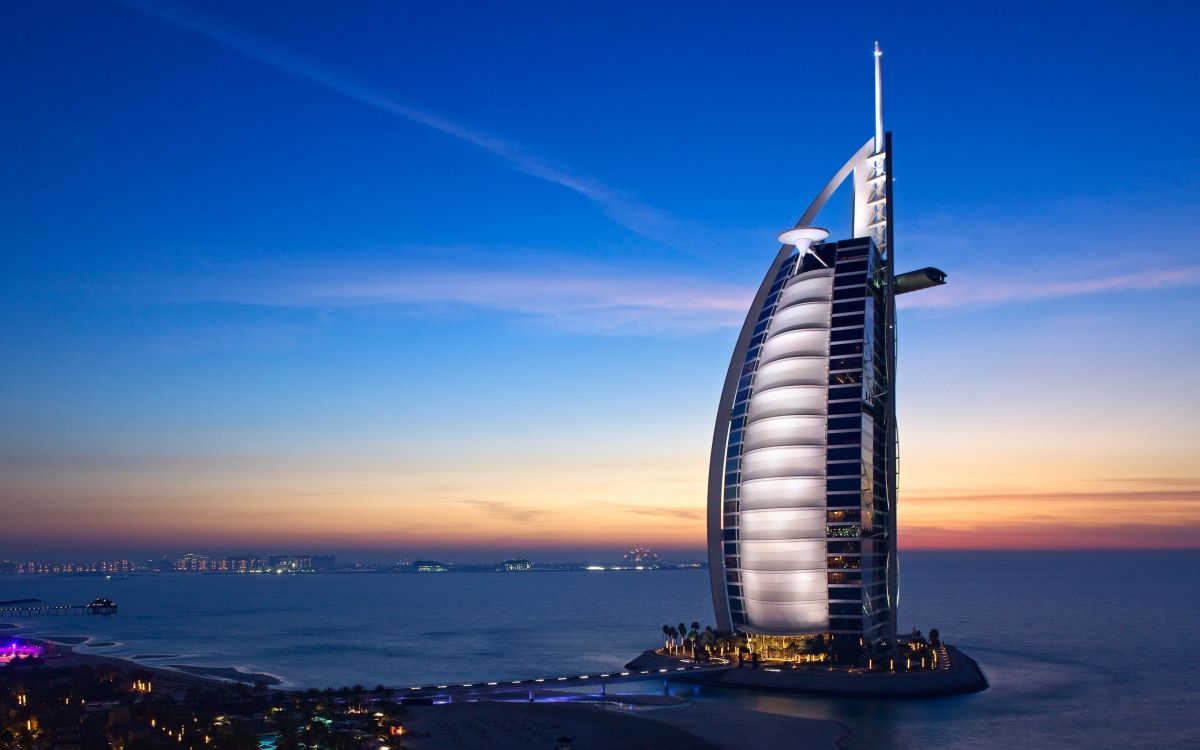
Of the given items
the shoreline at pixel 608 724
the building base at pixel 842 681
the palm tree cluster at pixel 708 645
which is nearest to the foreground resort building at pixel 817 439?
the palm tree cluster at pixel 708 645

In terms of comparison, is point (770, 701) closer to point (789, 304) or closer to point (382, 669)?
point (789, 304)

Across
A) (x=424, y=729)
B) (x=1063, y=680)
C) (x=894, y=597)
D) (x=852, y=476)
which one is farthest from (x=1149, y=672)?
(x=424, y=729)

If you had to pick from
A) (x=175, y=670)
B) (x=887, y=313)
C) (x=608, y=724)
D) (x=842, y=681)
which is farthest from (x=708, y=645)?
(x=175, y=670)

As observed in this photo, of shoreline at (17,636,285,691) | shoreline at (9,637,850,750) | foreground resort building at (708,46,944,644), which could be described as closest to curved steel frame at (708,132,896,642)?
foreground resort building at (708,46,944,644)

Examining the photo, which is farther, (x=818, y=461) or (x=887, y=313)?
(x=887, y=313)

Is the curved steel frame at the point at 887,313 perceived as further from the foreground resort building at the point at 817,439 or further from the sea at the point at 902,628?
the sea at the point at 902,628

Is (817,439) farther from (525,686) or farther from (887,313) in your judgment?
(525,686)
